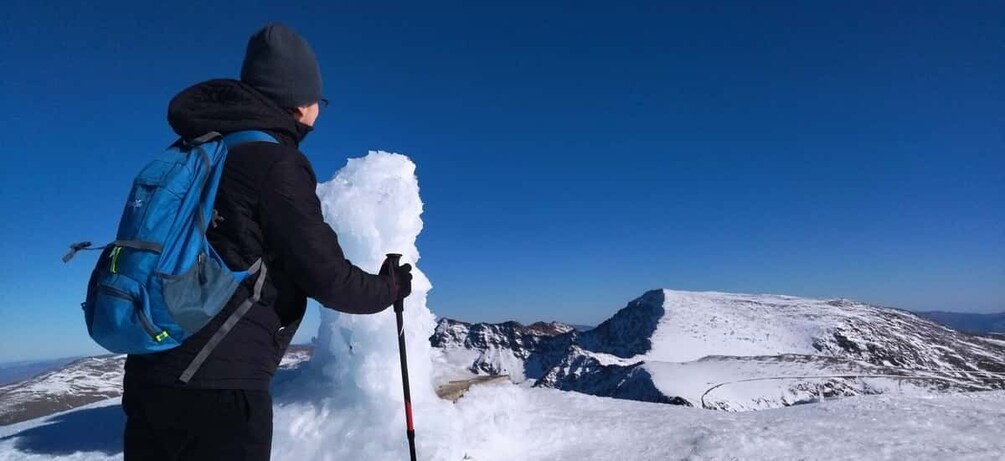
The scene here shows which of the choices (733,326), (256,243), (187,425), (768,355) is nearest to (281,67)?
(256,243)

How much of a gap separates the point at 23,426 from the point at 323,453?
7.00 meters

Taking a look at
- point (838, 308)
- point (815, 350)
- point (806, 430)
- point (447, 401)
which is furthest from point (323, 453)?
point (838, 308)

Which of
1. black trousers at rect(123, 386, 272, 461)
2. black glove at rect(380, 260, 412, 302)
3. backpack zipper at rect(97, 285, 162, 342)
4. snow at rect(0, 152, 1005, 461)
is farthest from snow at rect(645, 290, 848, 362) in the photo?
backpack zipper at rect(97, 285, 162, 342)

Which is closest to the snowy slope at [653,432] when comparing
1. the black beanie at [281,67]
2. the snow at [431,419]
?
the snow at [431,419]

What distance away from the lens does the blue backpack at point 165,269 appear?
7.55ft

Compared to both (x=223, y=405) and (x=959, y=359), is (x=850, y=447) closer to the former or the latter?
(x=223, y=405)

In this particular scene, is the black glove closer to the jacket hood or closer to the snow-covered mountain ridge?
the jacket hood

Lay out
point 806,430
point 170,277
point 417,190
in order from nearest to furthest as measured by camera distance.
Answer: point 170,277
point 806,430
point 417,190

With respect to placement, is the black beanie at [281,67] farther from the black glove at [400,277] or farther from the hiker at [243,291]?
the black glove at [400,277]

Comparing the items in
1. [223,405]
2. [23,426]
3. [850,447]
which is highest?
[223,405]

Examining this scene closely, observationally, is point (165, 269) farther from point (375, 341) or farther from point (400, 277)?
point (375, 341)

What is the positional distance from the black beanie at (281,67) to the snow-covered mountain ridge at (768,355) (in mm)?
70596

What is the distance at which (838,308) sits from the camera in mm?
183500

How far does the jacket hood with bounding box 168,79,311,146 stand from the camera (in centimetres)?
272
